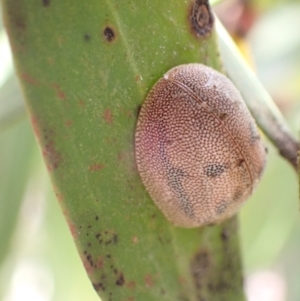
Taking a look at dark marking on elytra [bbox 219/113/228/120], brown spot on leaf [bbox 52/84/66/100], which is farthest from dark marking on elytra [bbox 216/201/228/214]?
brown spot on leaf [bbox 52/84/66/100]

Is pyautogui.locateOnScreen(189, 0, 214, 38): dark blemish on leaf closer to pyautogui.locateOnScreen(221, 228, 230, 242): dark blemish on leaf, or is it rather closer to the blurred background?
pyautogui.locateOnScreen(221, 228, 230, 242): dark blemish on leaf

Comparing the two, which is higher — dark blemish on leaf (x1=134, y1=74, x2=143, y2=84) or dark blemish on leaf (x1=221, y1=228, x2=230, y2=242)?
dark blemish on leaf (x1=134, y1=74, x2=143, y2=84)

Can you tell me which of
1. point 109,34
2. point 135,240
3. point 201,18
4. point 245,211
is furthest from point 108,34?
point 245,211

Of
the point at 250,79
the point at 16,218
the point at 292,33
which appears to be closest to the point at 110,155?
the point at 250,79

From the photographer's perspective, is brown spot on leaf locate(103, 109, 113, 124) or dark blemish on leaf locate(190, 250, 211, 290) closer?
brown spot on leaf locate(103, 109, 113, 124)

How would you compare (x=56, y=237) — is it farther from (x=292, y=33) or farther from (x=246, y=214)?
(x=292, y=33)

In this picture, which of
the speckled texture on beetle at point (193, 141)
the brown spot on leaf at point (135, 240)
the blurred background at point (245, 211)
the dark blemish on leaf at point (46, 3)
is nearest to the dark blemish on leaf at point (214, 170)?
the speckled texture on beetle at point (193, 141)

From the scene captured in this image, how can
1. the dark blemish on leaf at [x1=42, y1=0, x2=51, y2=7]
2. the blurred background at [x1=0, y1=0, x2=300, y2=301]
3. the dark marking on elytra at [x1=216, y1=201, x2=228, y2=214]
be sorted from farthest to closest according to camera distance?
the blurred background at [x1=0, y1=0, x2=300, y2=301]
the dark marking on elytra at [x1=216, y1=201, x2=228, y2=214]
the dark blemish on leaf at [x1=42, y1=0, x2=51, y2=7]

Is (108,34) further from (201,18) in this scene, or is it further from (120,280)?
(120,280)
